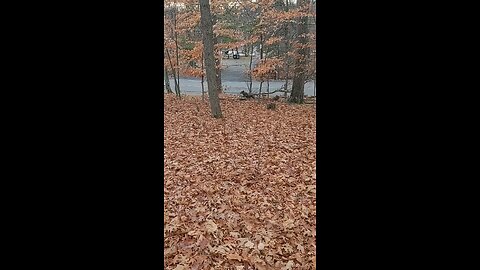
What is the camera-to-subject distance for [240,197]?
5.04 meters

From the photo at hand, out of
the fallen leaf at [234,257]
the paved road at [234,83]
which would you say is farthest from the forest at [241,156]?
the paved road at [234,83]

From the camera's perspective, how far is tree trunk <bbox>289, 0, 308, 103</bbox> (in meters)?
12.3

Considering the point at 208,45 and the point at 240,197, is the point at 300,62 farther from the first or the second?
the point at 240,197

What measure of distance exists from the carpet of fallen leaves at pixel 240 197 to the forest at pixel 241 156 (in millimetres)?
12

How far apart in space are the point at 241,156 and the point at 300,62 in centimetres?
717

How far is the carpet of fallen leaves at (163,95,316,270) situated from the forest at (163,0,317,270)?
0.04 ft

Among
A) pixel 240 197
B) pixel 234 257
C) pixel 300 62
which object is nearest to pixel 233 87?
pixel 300 62

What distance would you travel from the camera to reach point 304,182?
216 inches

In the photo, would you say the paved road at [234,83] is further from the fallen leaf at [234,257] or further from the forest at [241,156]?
the fallen leaf at [234,257]

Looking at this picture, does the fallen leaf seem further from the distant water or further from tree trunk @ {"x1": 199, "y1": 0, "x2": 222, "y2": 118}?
the distant water

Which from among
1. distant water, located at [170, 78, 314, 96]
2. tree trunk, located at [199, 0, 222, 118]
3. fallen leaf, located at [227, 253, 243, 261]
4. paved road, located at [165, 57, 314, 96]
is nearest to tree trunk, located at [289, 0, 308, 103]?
paved road, located at [165, 57, 314, 96]
